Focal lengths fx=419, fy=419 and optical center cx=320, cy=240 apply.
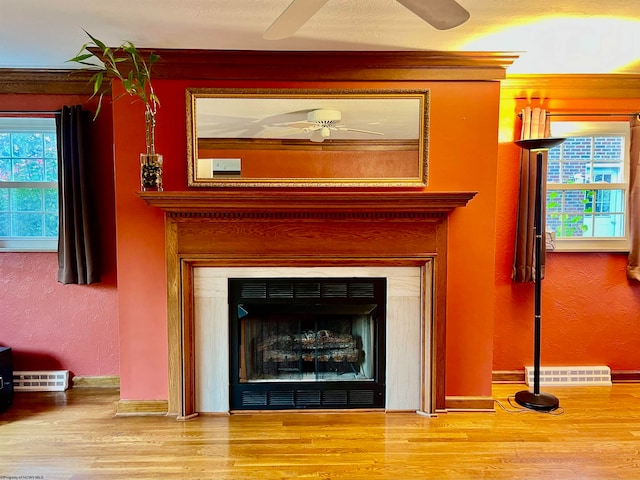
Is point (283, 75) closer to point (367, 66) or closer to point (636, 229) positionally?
point (367, 66)

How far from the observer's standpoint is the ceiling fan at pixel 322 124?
8.40ft

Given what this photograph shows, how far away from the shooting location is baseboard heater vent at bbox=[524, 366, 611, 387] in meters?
3.12

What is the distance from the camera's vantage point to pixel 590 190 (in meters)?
3.18

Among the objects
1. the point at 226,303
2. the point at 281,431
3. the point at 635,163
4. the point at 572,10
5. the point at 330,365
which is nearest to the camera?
the point at 572,10

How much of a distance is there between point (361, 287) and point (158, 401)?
146 centimetres

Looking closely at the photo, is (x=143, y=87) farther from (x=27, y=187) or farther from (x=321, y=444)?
(x=321, y=444)

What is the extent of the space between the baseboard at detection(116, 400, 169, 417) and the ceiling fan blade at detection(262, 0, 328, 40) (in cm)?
221

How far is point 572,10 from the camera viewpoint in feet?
6.48

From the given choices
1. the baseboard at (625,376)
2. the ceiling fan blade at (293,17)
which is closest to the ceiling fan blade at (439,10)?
the ceiling fan blade at (293,17)

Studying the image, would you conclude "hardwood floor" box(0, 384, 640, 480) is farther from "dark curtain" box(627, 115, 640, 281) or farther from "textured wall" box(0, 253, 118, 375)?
"dark curtain" box(627, 115, 640, 281)

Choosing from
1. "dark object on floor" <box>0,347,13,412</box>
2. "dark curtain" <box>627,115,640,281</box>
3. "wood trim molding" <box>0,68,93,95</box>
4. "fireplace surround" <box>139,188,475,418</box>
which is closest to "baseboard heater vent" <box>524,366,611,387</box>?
"dark curtain" <box>627,115,640,281</box>

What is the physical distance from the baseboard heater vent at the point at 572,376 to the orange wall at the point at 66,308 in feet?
10.3

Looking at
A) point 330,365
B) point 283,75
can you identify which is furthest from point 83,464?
point 283,75

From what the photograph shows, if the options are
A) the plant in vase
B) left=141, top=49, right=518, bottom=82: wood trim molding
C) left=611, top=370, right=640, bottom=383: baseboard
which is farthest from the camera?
left=611, top=370, right=640, bottom=383: baseboard
